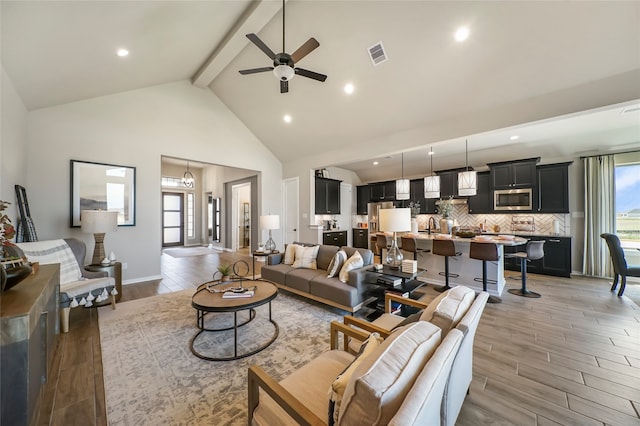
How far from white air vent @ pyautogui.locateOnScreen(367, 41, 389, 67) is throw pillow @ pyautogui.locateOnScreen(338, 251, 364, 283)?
9.48 feet

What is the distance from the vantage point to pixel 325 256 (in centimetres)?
389

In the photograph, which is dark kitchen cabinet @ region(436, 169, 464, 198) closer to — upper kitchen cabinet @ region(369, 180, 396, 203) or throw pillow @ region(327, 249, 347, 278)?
upper kitchen cabinet @ region(369, 180, 396, 203)

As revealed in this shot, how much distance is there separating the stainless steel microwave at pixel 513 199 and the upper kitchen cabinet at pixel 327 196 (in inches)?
161

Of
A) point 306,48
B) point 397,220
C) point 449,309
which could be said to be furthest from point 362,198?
point 449,309

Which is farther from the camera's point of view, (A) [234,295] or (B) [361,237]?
(B) [361,237]

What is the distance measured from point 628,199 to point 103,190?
33.2 ft

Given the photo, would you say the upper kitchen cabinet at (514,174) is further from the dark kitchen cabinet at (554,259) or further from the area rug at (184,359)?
the area rug at (184,359)

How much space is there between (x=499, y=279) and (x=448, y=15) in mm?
3885

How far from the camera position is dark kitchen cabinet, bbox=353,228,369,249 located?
26.5 feet

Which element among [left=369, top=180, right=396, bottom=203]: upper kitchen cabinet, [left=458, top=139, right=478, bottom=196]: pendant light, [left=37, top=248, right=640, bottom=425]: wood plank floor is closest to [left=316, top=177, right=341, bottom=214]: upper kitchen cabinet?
[left=369, top=180, right=396, bottom=203]: upper kitchen cabinet

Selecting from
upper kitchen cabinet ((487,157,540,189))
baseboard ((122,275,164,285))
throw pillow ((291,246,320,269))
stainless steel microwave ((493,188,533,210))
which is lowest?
baseboard ((122,275,164,285))

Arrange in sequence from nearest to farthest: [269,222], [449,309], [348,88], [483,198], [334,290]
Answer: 1. [449,309]
2. [334,290]
3. [348,88]
4. [269,222]
5. [483,198]

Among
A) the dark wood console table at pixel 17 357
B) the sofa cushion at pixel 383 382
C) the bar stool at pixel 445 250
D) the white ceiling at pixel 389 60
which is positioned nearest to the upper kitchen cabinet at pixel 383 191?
the white ceiling at pixel 389 60

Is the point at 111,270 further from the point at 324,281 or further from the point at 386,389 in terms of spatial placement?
the point at 386,389
